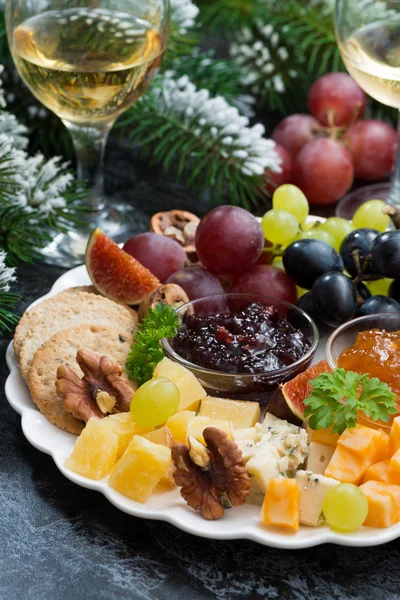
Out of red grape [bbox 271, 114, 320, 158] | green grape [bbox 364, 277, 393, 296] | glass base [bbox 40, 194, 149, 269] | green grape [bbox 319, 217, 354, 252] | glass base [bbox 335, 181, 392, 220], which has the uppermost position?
green grape [bbox 319, 217, 354, 252]

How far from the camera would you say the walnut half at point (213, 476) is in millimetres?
1480

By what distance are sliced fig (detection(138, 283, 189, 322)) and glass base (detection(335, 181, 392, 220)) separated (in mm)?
851

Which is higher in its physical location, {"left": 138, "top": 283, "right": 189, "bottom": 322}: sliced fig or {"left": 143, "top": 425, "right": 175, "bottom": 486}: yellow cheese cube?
{"left": 143, "top": 425, "right": 175, "bottom": 486}: yellow cheese cube

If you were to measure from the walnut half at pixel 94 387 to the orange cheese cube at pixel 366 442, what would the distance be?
45 centimetres

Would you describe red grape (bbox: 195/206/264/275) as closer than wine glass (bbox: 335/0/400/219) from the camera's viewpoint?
Yes

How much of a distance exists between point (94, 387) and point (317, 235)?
729 millimetres

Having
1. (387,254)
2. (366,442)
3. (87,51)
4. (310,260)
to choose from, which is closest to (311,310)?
(310,260)

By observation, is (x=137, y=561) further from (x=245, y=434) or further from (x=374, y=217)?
(x=374, y=217)

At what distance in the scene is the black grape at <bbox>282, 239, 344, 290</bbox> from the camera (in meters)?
2.00

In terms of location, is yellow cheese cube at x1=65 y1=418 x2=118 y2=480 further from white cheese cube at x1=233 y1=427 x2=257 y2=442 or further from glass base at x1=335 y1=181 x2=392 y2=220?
glass base at x1=335 y1=181 x2=392 y2=220

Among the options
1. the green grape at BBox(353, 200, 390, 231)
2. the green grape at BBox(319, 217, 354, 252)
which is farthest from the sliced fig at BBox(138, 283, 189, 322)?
the green grape at BBox(353, 200, 390, 231)

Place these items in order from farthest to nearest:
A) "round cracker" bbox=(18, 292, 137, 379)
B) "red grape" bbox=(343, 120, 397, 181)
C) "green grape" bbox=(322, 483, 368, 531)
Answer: "red grape" bbox=(343, 120, 397, 181) → "round cracker" bbox=(18, 292, 137, 379) → "green grape" bbox=(322, 483, 368, 531)

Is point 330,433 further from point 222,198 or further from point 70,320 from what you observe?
point 222,198

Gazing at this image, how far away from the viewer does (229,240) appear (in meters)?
2.05
